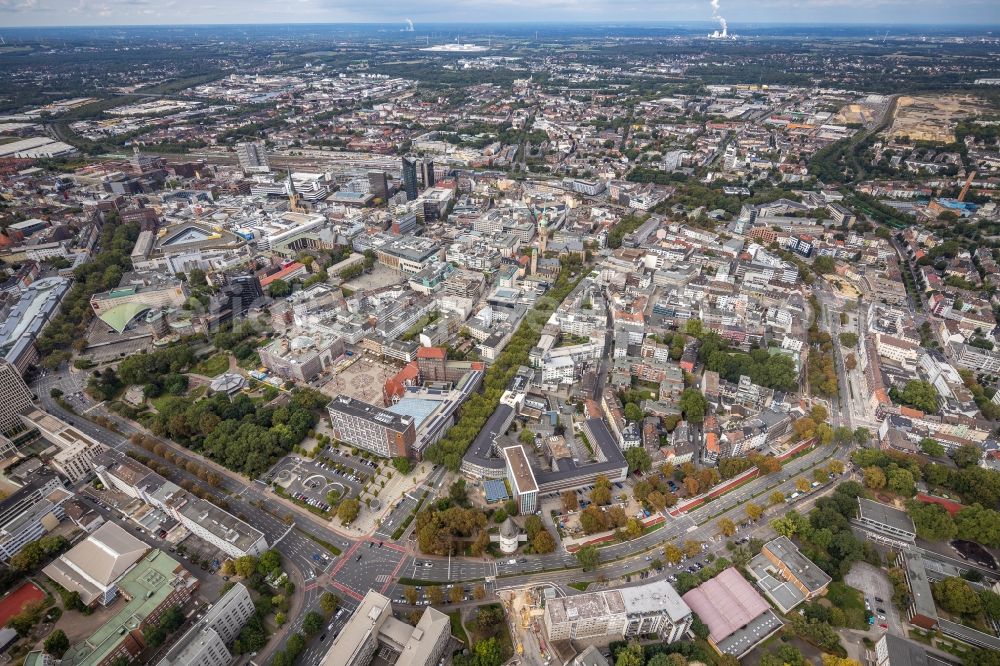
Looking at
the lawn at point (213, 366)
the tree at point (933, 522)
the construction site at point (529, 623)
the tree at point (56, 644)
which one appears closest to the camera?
the tree at point (56, 644)

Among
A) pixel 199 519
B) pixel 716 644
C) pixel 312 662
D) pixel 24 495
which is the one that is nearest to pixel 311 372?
pixel 199 519

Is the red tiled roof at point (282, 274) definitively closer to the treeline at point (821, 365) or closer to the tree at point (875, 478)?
the treeline at point (821, 365)

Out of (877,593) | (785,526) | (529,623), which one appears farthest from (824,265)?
(529,623)

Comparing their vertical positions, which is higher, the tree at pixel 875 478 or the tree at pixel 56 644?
the tree at pixel 875 478

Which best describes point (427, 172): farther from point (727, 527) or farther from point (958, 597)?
point (958, 597)

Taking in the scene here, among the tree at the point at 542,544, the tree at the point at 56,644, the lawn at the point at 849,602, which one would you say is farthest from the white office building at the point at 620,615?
the tree at the point at 56,644

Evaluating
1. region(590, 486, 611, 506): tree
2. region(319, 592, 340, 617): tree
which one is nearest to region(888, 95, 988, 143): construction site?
region(590, 486, 611, 506): tree

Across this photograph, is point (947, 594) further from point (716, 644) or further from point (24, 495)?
point (24, 495)
